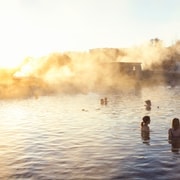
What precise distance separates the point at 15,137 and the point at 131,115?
1462 cm

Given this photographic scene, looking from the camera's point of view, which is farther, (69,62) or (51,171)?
(69,62)

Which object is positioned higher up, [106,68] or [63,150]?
[106,68]

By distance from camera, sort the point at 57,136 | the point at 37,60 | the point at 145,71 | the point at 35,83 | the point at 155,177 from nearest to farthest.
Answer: the point at 155,177, the point at 57,136, the point at 35,83, the point at 37,60, the point at 145,71

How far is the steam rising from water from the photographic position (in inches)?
2879

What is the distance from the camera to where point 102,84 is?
95.1 metres

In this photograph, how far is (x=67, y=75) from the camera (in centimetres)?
8662

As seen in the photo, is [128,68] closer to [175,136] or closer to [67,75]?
[67,75]

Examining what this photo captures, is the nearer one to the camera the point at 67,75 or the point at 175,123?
the point at 175,123

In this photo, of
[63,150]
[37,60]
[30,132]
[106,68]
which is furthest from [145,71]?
[63,150]

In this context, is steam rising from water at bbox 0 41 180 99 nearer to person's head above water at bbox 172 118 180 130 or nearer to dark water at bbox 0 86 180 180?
dark water at bbox 0 86 180 180

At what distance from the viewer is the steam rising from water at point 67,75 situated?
73125 millimetres

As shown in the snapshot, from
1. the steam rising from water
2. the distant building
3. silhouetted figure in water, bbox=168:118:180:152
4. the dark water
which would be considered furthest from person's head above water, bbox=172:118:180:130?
the distant building

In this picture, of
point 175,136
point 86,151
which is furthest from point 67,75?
point 175,136

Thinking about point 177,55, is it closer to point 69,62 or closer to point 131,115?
point 69,62
